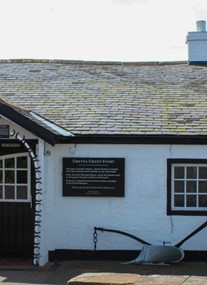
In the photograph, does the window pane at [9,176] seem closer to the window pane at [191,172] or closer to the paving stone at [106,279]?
the paving stone at [106,279]

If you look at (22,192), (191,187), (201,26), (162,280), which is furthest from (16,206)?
(201,26)

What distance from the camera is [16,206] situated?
41.3 feet

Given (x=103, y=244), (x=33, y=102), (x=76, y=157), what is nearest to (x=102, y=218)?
(x=103, y=244)

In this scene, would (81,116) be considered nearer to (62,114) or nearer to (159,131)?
(62,114)

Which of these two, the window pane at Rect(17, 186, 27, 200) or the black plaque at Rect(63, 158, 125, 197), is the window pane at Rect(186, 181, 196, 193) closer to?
the black plaque at Rect(63, 158, 125, 197)

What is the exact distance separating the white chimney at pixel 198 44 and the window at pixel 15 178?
7066 mm

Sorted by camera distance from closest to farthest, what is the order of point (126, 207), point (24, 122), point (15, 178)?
point (24, 122) → point (126, 207) → point (15, 178)

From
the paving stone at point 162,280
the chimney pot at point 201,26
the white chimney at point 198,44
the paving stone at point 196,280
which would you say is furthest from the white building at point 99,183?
the chimney pot at point 201,26

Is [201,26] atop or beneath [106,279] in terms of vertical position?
atop

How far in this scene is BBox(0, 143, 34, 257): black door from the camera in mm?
12539

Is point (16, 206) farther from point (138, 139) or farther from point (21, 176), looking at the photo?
point (138, 139)

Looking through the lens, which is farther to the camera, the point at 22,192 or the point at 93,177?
the point at 22,192

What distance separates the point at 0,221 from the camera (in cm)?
1268

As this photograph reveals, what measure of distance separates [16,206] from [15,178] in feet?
1.96
